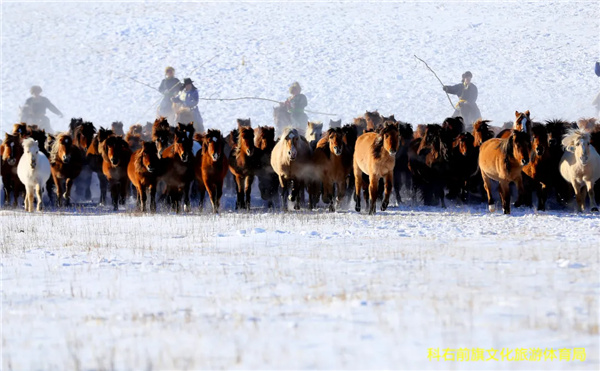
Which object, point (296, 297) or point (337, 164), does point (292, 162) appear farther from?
point (296, 297)

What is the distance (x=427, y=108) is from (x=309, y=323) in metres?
39.0

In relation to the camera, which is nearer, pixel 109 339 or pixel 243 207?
pixel 109 339

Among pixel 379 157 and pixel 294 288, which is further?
pixel 379 157

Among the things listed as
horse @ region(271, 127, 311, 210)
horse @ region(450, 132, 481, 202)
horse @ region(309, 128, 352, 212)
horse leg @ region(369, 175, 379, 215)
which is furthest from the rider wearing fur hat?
horse leg @ region(369, 175, 379, 215)

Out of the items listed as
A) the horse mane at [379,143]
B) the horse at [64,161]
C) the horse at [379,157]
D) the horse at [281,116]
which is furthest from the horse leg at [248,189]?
the horse at [281,116]

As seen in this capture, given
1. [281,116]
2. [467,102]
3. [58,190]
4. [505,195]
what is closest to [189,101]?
[281,116]

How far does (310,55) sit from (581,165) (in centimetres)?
3789

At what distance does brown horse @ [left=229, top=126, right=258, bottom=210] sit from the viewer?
685 inches

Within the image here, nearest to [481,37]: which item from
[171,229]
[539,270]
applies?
[171,229]

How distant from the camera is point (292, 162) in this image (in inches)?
675

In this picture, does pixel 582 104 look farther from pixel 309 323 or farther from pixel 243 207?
pixel 309 323

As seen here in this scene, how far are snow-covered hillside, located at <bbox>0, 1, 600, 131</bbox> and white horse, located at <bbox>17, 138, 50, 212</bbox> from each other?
25.7 m

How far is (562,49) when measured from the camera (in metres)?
51.8

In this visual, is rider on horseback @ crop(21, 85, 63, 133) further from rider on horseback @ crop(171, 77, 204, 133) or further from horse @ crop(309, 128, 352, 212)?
horse @ crop(309, 128, 352, 212)
